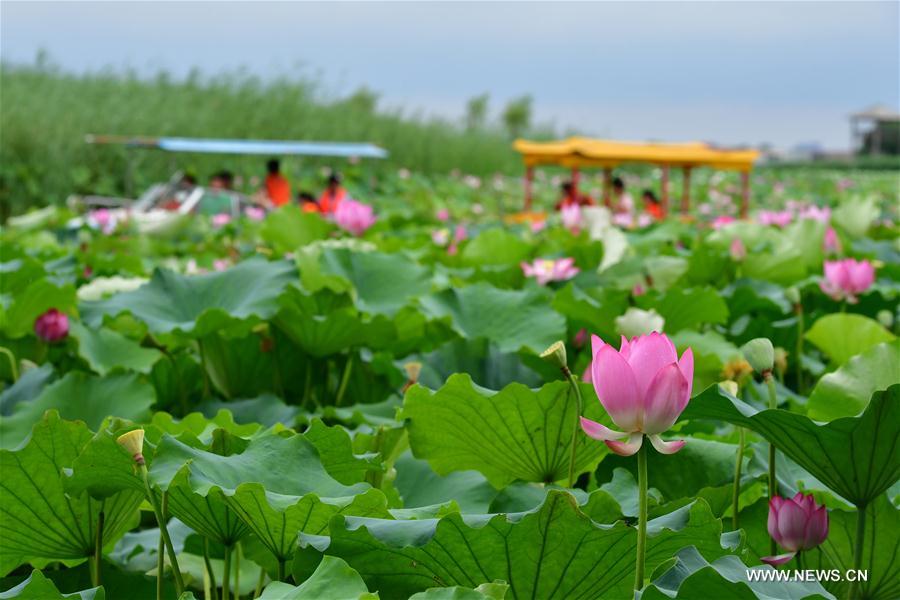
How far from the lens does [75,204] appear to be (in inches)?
286

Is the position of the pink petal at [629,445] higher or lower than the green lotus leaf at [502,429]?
higher

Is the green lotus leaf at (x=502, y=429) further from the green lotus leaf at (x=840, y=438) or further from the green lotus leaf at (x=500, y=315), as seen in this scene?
the green lotus leaf at (x=500, y=315)

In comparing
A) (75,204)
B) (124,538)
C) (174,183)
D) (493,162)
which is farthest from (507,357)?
(493,162)

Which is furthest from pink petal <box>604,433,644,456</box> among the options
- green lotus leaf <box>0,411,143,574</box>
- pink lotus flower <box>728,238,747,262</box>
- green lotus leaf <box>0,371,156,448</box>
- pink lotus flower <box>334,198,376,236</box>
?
pink lotus flower <box>334,198,376,236</box>

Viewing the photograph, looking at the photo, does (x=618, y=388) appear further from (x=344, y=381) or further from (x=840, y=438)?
(x=344, y=381)

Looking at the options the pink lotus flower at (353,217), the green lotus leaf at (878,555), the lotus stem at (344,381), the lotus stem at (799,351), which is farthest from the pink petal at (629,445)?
the pink lotus flower at (353,217)

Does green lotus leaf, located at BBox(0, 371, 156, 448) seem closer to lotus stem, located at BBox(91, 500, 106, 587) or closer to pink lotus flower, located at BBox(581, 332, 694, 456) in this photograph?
lotus stem, located at BBox(91, 500, 106, 587)

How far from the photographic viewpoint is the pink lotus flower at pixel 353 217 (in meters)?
3.05

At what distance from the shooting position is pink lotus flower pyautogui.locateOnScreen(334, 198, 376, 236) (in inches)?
120

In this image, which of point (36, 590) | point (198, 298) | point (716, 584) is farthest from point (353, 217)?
point (716, 584)

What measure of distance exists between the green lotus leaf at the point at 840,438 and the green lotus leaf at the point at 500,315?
2.70ft

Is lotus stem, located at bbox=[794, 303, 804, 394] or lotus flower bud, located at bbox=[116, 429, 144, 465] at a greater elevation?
Answer: lotus flower bud, located at bbox=[116, 429, 144, 465]

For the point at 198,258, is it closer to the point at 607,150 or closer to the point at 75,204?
the point at 75,204

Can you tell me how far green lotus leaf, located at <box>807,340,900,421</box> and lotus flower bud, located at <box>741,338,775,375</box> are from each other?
31 centimetres
